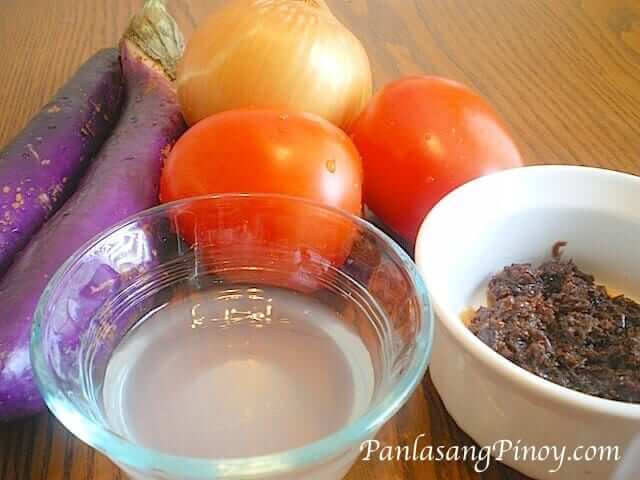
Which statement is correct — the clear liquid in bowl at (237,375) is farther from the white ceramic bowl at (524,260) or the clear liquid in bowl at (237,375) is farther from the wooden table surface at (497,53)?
the wooden table surface at (497,53)

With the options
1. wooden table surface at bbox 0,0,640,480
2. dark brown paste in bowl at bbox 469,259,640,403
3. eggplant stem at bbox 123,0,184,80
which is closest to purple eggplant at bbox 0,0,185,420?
eggplant stem at bbox 123,0,184,80

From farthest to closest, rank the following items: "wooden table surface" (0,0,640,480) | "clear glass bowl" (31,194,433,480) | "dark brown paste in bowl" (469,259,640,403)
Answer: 1. "wooden table surface" (0,0,640,480)
2. "dark brown paste in bowl" (469,259,640,403)
3. "clear glass bowl" (31,194,433,480)

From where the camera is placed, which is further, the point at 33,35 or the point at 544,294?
the point at 33,35

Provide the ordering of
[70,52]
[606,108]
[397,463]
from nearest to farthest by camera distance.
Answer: [397,463], [606,108], [70,52]

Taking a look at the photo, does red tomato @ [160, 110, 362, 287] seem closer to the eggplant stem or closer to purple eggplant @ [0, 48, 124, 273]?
purple eggplant @ [0, 48, 124, 273]

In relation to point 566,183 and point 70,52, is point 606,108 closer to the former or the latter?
point 566,183

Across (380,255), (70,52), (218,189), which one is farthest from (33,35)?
(380,255)

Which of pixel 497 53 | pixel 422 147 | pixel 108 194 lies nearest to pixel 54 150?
pixel 108 194
